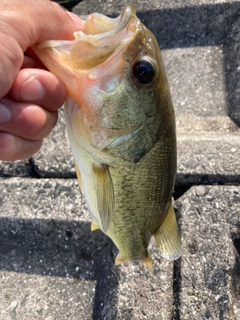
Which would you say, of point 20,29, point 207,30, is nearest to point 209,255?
point 20,29

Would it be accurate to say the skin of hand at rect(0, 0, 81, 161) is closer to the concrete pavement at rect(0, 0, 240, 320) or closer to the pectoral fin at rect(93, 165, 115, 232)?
the pectoral fin at rect(93, 165, 115, 232)

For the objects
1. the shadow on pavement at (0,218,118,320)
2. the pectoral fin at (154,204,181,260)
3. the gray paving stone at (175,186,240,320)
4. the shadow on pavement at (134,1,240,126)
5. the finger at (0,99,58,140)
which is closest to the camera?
the finger at (0,99,58,140)

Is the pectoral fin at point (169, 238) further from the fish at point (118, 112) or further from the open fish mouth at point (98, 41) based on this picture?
the open fish mouth at point (98, 41)

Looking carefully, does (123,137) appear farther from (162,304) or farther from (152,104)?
(162,304)

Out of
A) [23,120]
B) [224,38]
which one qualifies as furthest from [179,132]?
[23,120]

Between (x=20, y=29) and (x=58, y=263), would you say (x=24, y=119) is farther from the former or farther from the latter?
(x=58, y=263)

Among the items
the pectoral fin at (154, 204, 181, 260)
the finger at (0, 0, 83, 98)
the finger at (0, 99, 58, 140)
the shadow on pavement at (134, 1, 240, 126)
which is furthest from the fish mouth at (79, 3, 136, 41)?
the shadow on pavement at (134, 1, 240, 126)

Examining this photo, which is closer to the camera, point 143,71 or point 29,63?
point 143,71
